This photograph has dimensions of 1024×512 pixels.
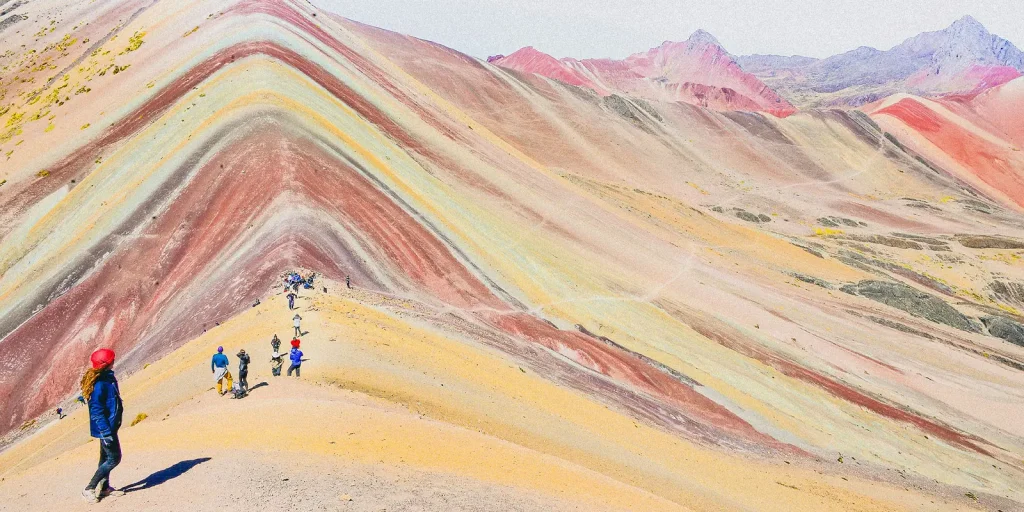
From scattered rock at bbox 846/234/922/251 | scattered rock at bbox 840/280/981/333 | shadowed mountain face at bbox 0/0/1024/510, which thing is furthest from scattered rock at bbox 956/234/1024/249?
scattered rock at bbox 840/280/981/333

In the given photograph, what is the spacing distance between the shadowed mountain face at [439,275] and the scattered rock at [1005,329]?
220 mm

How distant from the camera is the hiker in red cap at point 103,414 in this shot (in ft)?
29.6

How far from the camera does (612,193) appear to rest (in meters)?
70.1

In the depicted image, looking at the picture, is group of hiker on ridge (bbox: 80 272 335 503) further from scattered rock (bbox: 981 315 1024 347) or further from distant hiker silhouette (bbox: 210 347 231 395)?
scattered rock (bbox: 981 315 1024 347)

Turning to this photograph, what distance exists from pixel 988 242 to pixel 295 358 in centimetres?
9341

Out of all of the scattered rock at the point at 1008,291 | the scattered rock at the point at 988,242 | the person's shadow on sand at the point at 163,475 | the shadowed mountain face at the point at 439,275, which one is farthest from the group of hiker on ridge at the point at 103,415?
the scattered rock at the point at 988,242

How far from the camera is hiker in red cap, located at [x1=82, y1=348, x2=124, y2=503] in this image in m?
9.02

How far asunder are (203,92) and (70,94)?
653 inches

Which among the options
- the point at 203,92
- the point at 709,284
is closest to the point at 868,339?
the point at 709,284

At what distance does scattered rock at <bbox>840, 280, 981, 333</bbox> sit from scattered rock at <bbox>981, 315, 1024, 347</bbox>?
112 cm

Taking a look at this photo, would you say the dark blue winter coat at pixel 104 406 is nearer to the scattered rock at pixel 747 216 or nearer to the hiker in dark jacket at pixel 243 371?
the hiker in dark jacket at pixel 243 371

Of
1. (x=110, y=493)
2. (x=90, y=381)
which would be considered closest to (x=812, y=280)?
(x=110, y=493)

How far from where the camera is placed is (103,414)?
9148 mm

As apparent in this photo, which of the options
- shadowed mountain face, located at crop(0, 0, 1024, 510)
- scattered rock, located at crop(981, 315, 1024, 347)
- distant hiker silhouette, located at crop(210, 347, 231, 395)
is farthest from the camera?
scattered rock, located at crop(981, 315, 1024, 347)
